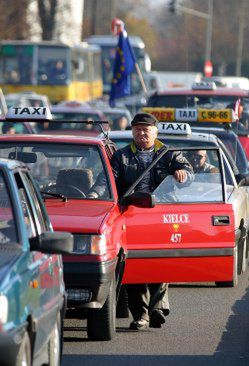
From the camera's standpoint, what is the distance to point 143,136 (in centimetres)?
1179

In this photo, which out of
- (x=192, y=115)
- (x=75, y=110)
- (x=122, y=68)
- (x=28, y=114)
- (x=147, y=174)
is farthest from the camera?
(x=75, y=110)

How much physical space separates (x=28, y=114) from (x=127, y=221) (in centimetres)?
146

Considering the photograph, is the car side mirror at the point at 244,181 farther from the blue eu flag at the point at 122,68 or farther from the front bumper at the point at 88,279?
the blue eu flag at the point at 122,68

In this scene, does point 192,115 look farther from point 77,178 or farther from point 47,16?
point 47,16

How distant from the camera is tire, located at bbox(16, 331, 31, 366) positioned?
22.9ft

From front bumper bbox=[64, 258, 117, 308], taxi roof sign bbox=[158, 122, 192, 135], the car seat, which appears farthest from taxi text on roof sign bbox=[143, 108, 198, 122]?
front bumper bbox=[64, 258, 117, 308]

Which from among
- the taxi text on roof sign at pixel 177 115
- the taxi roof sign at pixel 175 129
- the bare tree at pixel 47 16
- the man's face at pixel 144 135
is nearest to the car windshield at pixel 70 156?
the man's face at pixel 144 135

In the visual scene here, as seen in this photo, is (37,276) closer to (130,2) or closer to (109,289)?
(109,289)

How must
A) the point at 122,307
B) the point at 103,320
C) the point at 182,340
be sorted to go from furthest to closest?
the point at 122,307, the point at 182,340, the point at 103,320

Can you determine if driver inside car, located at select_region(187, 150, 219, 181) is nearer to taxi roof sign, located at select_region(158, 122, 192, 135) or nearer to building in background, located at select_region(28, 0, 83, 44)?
taxi roof sign, located at select_region(158, 122, 192, 135)

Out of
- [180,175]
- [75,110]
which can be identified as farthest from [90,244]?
[75,110]

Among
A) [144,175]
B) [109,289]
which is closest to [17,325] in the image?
[109,289]

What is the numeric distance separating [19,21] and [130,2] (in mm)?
70852

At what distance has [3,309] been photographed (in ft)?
22.4
